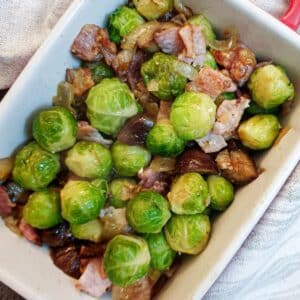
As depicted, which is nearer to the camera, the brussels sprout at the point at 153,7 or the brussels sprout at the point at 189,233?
the brussels sprout at the point at 189,233

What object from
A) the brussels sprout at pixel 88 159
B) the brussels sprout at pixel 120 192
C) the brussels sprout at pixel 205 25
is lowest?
the brussels sprout at pixel 120 192

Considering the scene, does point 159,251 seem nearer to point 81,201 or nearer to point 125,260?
point 125,260

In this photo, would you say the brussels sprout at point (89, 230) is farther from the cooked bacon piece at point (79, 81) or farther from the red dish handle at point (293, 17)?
the red dish handle at point (293, 17)

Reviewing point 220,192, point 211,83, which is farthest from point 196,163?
point 211,83

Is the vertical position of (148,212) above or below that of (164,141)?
below

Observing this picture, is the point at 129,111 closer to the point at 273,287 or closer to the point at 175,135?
the point at 175,135

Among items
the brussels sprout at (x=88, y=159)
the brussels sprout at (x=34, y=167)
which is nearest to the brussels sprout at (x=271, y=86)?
the brussels sprout at (x=88, y=159)

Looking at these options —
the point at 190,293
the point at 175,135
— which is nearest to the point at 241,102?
the point at 175,135
